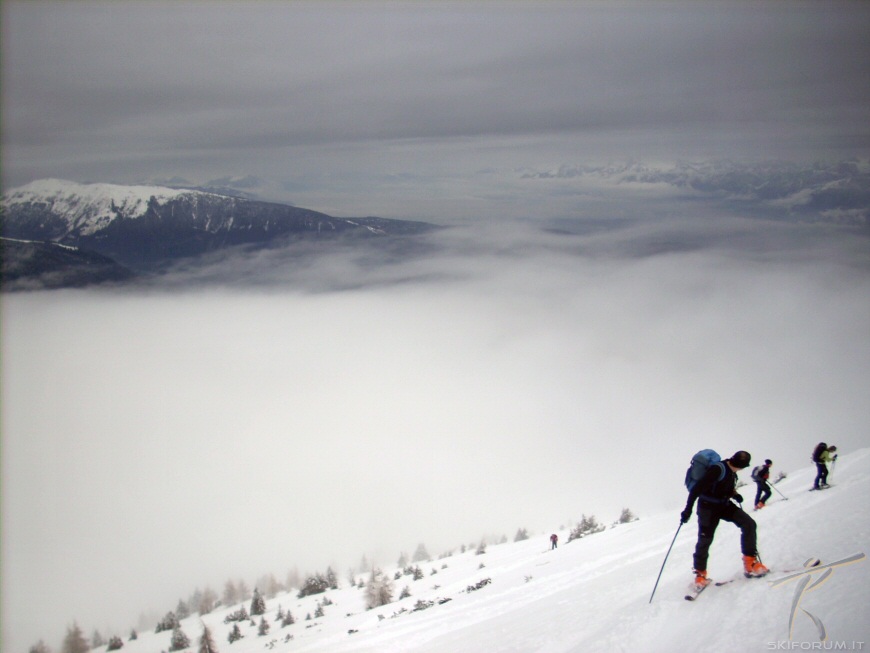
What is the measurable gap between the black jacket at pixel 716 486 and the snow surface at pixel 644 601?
124cm

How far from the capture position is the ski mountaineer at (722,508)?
5852 millimetres

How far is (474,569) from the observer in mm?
17531

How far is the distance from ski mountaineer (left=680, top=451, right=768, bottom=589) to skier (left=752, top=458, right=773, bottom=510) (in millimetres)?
5119

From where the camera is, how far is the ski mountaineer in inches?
230

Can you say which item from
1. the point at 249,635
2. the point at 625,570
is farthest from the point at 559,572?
the point at 249,635

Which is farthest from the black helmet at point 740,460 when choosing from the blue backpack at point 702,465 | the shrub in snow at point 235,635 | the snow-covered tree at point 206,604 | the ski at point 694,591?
the snow-covered tree at point 206,604

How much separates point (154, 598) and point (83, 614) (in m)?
8.10

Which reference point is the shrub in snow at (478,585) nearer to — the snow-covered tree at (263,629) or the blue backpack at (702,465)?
the snow-covered tree at (263,629)

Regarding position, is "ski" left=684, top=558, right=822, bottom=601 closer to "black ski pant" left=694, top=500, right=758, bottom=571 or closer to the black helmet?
"black ski pant" left=694, top=500, right=758, bottom=571

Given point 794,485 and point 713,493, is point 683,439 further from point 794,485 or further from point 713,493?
point 713,493

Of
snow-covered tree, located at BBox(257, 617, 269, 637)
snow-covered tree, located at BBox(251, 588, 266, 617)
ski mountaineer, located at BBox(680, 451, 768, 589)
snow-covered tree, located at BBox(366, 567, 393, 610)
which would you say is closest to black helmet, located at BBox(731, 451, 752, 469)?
ski mountaineer, located at BBox(680, 451, 768, 589)

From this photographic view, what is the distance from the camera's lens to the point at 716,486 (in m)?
5.91

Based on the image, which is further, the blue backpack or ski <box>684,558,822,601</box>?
ski <box>684,558,822,601</box>

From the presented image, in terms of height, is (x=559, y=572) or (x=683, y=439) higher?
(x=559, y=572)
